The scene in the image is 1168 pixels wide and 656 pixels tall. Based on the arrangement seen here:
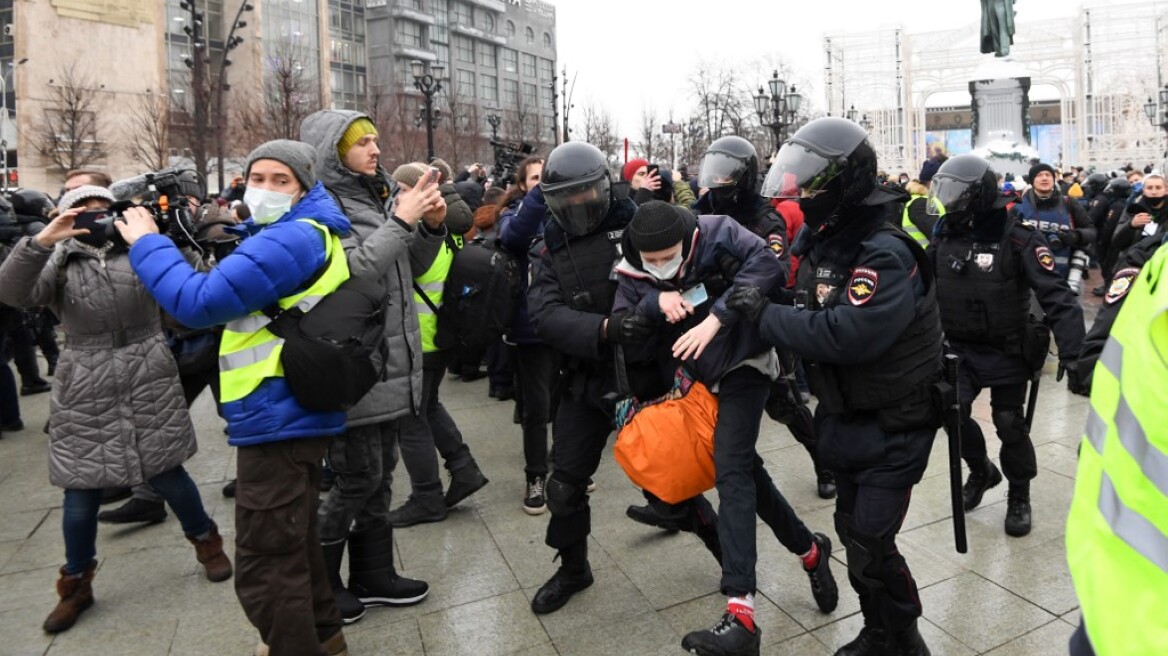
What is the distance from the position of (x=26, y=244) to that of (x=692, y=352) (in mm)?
2964

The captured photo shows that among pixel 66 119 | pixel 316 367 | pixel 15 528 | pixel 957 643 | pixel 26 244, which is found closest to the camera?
pixel 316 367

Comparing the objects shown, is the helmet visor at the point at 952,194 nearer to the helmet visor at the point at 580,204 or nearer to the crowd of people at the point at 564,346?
the crowd of people at the point at 564,346

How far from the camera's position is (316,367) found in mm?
2793

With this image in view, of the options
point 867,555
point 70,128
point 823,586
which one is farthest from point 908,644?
point 70,128

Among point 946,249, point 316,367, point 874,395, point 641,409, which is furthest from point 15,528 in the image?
point 946,249

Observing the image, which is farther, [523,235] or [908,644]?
Answer: [523,235]

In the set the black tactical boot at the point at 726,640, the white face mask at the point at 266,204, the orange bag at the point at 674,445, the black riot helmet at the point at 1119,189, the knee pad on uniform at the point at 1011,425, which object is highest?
the black riot helmet at the point at 1119,189

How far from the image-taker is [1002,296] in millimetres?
4344

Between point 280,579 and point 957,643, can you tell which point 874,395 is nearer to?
point 957,643

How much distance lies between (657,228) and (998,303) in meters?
2.20

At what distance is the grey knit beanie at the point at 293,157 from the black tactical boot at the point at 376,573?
5.17 ft

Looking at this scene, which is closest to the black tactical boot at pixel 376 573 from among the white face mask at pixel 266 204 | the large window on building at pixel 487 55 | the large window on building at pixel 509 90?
the white face mask at pixel 266 204

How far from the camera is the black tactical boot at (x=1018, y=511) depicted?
432cm

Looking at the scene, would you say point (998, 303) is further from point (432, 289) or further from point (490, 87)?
point (490, 87)
